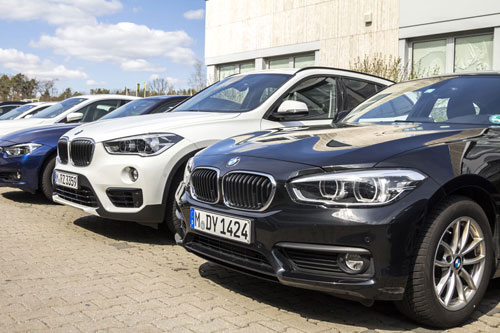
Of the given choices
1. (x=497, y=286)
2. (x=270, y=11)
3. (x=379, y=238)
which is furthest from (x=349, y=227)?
(x=270, y=11)

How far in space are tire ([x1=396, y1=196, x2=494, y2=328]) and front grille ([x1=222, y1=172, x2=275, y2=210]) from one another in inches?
35.7

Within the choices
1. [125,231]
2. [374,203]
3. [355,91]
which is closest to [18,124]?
[125,231]

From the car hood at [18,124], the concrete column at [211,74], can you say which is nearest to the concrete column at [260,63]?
the concrete column at [211,74]

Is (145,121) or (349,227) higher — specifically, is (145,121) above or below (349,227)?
above

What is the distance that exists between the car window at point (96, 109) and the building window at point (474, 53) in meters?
8.55

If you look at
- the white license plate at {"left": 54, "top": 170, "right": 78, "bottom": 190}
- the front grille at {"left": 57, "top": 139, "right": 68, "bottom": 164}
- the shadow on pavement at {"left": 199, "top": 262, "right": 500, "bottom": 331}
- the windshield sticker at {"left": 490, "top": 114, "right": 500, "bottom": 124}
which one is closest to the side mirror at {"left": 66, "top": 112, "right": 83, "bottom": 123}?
the front grille at {"left": 57, "top": 139, "right": 68, "bottom": 164}

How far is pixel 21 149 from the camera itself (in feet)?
24.6

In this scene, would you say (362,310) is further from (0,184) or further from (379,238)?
(0,184)

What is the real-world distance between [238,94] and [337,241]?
3254mm

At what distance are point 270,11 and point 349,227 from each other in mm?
18522

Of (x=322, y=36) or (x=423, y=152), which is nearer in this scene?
(x=423, y=152)

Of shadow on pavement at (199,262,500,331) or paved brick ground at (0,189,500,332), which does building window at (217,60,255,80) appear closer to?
paved brick ground at (0,189,500,332)

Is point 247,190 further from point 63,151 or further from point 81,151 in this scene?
point 63,151

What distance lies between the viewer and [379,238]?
9.66 ft
